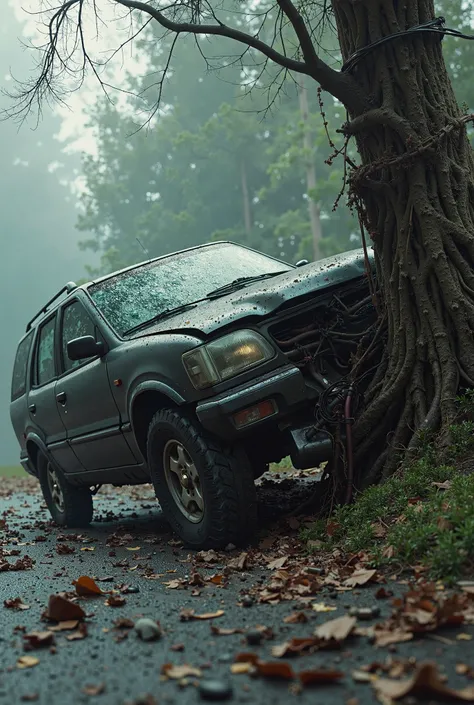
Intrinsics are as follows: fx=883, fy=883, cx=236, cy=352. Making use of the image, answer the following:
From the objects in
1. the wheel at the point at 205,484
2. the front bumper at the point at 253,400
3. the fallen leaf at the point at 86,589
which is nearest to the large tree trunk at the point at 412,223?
the front bumper at the point at 253,400

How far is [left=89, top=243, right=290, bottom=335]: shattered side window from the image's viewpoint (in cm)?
676

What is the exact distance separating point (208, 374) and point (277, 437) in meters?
0.72

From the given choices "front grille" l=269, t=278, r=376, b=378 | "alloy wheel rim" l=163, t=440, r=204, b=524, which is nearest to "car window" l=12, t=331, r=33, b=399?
"alloy wheel rim" l=163, t=440, r=204, b=524

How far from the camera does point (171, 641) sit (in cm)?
354

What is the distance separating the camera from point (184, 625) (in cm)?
380

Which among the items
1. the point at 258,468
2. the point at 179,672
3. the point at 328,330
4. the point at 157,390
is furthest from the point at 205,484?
the point at 179,672

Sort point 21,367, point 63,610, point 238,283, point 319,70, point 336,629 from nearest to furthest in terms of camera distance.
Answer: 1. point 336,629
2. point 63,610
3. point 319,70
4. point 238,283
5. point 21,367

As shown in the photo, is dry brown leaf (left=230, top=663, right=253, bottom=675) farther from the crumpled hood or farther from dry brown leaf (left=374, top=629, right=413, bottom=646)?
the crumpled hood

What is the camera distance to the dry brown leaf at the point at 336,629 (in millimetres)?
3256

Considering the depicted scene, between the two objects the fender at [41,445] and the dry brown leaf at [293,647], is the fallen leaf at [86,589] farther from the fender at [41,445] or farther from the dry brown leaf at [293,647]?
the fender at [41,445]

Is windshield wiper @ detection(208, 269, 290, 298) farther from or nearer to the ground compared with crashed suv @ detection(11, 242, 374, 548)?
farther from the ground

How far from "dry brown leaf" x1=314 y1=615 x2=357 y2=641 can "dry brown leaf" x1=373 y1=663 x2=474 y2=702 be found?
0.55 meters

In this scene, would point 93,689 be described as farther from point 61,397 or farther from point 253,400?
point 61,397

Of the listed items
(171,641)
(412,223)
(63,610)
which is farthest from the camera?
(412,223)
